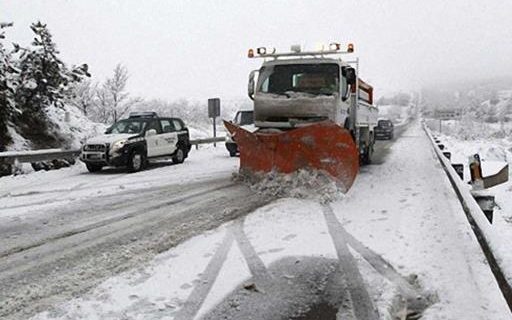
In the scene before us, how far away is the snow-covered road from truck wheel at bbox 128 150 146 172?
4.35m

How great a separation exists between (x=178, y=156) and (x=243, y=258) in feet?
38.5

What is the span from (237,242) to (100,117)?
3380cm

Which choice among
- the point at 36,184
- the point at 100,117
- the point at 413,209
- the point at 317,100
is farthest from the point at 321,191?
the point at 100,117

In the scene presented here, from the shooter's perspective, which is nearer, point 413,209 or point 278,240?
point 278,240

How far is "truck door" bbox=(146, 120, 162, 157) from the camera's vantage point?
15.2 metres

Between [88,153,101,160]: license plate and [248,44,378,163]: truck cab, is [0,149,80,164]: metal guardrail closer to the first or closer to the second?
[88,153,101,160]: license plate

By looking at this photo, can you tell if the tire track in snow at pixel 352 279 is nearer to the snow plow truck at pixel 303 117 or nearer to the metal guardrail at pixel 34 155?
the snow plow truck at pixel 303 117

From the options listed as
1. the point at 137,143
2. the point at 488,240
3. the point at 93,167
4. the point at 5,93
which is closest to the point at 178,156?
the point at 137,143

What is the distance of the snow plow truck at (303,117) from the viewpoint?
9117mm

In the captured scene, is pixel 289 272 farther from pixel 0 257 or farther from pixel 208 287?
pixel 0 257

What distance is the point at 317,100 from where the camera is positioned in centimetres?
1012

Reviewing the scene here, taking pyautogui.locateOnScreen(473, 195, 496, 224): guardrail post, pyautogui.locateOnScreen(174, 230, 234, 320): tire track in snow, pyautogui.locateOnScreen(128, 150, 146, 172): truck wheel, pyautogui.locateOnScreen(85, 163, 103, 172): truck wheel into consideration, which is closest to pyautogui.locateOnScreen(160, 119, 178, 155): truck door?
pyautogui.locateOnScreen(128, 150, 146, 172): truck wheel

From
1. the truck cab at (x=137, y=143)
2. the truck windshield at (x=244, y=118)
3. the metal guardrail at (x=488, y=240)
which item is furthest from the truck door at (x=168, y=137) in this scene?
the metal guardrail at (x=488, y=240)

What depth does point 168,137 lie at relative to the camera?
1619 centimetres
